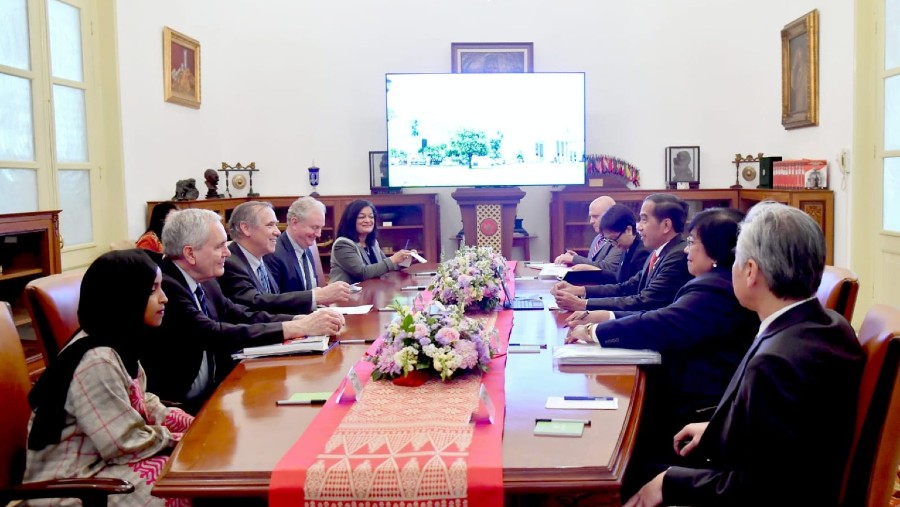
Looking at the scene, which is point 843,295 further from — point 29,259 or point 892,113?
point 29,259

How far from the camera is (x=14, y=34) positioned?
526cm

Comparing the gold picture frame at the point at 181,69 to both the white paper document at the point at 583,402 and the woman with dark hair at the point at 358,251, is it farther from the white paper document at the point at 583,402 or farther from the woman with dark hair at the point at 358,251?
the white paper document at the point at 583,402

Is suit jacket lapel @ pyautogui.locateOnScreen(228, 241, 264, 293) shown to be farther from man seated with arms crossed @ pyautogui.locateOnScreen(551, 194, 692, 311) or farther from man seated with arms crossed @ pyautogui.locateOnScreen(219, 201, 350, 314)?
man seated with arms crossed @ pyautogui.locateOnScreen(551, 194, 692, 311)

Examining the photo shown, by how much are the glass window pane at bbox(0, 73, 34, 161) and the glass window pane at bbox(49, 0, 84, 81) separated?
43 centimetres

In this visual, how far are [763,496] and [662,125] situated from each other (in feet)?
24.8

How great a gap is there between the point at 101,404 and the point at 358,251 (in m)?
3.33

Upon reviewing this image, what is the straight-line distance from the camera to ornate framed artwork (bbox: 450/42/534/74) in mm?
8812

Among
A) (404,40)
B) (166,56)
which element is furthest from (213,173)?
(404,40)

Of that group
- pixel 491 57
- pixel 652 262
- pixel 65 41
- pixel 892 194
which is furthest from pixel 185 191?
pixel 892 194

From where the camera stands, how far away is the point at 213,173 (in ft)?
25.3

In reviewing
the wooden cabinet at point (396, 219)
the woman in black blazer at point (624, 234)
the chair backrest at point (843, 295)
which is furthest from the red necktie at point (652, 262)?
the wooden cabinet at point (396, 219)

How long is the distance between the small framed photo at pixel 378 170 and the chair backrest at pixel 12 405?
639cm

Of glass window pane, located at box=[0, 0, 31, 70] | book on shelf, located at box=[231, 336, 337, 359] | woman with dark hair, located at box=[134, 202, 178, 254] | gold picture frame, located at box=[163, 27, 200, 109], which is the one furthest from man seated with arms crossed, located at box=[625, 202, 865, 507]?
gold picture frame, located at box=[163, 27, 200, 109]

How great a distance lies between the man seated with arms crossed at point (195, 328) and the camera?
292cm
